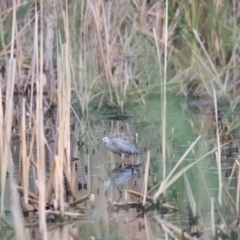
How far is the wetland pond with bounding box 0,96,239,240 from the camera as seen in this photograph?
12.1 ft

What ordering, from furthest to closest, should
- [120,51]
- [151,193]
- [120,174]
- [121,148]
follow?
[120,51]
[121,148]
[120,174]
[151,193]

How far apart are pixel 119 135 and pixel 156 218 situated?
9.34ft

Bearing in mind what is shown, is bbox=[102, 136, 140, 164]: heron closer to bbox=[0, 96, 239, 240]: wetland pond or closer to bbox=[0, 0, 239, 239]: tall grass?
bbox=[0, 96, 239, 240]: wetland pond

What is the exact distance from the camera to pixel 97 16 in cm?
754

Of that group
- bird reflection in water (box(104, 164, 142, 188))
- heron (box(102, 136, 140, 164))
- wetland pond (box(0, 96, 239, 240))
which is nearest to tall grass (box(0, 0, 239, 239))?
wetland pond (box(0, 96, 239, 240))

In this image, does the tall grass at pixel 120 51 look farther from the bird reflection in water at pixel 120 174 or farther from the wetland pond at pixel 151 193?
the bird reflection in water at pixel 120 174

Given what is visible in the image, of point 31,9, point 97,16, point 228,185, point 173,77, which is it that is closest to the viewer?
point 228,185

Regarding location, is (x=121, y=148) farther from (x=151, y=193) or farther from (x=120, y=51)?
(x=120, y=51)

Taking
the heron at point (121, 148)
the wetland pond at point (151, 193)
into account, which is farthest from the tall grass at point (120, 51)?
the heron at point (121, 148)

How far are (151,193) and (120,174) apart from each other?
0.78 m

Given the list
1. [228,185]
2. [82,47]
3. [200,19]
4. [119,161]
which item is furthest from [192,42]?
[228,185]

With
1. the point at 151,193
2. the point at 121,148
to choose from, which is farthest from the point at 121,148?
the point at 151,193

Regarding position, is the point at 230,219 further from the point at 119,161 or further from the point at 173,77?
the point at 173,77

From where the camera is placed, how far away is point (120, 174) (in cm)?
514
